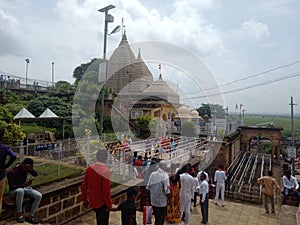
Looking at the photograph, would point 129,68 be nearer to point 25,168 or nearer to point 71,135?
point 71,135

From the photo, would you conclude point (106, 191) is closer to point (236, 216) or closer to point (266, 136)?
point (236, 216)

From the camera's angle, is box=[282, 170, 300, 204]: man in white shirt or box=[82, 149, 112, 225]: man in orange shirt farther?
box=[282, 170, 300, 204]: man in white shirt

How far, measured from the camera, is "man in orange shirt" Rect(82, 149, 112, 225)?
3488mm

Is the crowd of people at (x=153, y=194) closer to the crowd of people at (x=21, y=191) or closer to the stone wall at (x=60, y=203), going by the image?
the crowd of people at (x=21, y=191)

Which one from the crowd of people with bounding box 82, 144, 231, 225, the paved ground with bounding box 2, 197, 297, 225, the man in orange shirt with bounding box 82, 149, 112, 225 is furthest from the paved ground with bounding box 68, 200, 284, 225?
the man in orange shirt with bounding box 82, 149, 112, 225

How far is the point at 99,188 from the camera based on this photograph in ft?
11.6

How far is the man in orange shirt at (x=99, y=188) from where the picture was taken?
137 inches

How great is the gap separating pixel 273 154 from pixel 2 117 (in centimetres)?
2110

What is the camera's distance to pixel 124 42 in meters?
34.9

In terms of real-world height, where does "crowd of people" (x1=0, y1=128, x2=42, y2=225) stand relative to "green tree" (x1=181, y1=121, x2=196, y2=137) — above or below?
below

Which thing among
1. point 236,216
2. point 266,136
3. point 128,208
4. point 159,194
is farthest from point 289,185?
point 266,136

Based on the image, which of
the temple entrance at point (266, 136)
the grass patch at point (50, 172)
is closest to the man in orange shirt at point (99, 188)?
the grass patch at point (50, 172)

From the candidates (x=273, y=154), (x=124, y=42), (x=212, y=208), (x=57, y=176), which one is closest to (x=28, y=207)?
(x=57, y=176)

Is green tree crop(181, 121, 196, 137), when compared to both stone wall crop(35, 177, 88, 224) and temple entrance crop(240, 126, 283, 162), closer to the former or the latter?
temple entrance crop(240, 126, 283, 162)
